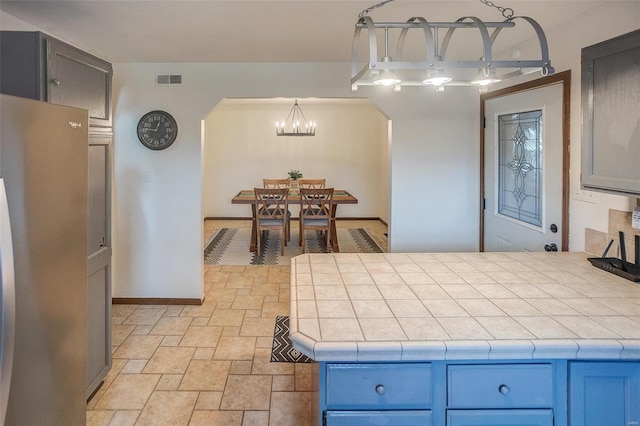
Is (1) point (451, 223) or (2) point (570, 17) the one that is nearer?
(2) point (570, 17)

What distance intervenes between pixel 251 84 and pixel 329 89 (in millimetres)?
727

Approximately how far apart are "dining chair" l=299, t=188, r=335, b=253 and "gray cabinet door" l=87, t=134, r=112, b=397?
344 cm

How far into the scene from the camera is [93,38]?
117 inches

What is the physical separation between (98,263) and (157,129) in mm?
1751

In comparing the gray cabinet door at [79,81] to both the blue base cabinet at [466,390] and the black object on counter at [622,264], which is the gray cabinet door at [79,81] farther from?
the black object on counter at [622,264]

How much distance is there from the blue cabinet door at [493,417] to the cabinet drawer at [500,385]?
2 cm

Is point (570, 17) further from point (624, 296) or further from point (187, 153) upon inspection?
point (187, 153)

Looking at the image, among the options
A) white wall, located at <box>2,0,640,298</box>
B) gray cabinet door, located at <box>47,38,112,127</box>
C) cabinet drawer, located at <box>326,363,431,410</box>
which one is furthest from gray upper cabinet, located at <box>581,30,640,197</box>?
gray cabinet door, located at <box>47,38,112,127</box>

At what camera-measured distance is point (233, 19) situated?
2520 millimetres

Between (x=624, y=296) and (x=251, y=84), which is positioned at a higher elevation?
(x=251, y=84)

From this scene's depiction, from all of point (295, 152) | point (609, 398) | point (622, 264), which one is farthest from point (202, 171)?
point (295, 152)

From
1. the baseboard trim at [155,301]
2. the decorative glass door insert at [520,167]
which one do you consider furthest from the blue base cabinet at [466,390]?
the baseboard trim at [155,301]

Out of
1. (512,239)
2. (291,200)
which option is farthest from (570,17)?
(291,200)

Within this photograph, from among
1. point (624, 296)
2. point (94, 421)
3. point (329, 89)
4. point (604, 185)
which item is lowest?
point (94, 421)
